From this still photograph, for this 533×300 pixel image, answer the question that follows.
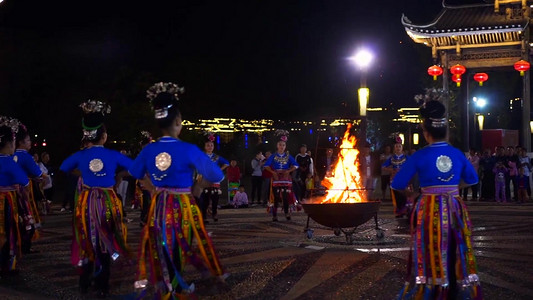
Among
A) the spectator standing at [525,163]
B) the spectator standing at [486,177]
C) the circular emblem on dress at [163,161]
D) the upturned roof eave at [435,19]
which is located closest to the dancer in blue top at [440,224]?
the circular emblem on dress at [163,161]

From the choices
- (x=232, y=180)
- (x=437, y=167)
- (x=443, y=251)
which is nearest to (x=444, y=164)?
(x=437, y=167)

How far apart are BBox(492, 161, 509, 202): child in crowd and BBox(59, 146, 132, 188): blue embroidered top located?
15505 mm

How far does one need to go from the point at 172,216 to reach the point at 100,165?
1905mm

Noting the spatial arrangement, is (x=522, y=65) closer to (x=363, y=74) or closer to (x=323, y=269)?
(x=363, y=74)

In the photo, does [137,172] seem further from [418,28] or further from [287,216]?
[418,28]

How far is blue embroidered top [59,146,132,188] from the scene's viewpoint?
7.41m

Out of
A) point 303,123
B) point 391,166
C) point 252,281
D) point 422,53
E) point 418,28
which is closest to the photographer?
point 252,281

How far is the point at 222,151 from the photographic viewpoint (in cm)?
4378

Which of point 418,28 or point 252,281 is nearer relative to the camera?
point 252,281

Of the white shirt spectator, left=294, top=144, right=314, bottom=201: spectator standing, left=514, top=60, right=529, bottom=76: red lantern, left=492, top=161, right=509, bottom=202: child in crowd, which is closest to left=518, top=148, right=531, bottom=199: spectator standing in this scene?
left=492, top=161, right=509, bottom=202: child in crowd

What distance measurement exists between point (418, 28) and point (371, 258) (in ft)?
54.2

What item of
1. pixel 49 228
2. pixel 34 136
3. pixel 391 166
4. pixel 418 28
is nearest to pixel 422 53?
pixel 418 28

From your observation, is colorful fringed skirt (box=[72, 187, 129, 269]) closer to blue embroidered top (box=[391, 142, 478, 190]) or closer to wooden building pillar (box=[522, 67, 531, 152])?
blue embroidered top (box=[391, 142, 478, 190])

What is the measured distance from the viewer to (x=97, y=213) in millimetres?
7344
